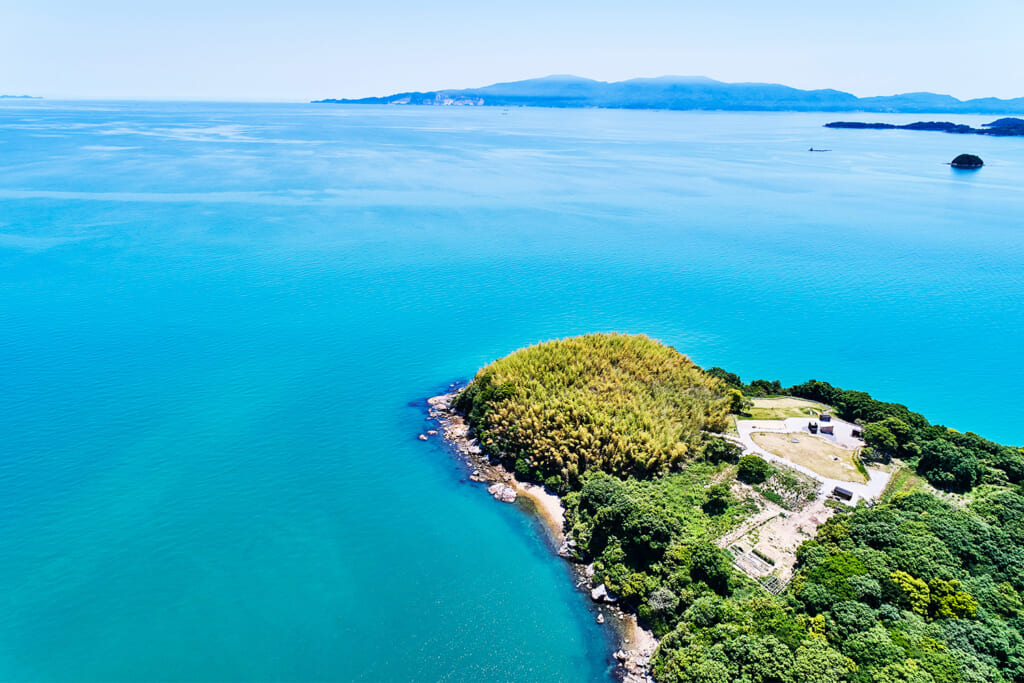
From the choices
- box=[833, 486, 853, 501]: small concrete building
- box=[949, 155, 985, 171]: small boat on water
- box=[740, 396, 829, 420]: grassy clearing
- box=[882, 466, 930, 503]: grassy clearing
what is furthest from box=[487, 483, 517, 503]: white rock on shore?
box=[949, 155, 985, 171]: small boat on water

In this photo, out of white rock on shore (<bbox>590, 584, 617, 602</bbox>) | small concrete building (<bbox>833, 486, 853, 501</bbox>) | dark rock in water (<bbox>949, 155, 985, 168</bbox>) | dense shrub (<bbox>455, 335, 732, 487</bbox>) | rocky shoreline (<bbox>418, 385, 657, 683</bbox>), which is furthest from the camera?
A: dark rock in water (<bbox>949, 155, 985, 168</bbox>)

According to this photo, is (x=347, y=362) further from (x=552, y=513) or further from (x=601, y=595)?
(x=601, y=595)

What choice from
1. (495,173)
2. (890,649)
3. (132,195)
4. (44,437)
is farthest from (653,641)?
(495,173)

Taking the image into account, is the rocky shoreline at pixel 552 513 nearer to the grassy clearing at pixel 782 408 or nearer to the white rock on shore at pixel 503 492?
the white rock on shore at pixel 503 492

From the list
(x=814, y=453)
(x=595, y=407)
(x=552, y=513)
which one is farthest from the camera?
(x=595, y=407)

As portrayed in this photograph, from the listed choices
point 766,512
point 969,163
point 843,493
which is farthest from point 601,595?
point 969,163

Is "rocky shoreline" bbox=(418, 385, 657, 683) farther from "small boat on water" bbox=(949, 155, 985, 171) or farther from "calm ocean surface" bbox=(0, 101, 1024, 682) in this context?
"small boat on water" bbox=(949, 155, 985, 171)

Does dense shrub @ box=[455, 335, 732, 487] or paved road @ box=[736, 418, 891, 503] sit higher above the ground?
dense shrub @ box=[455, 335, 732, 487]
